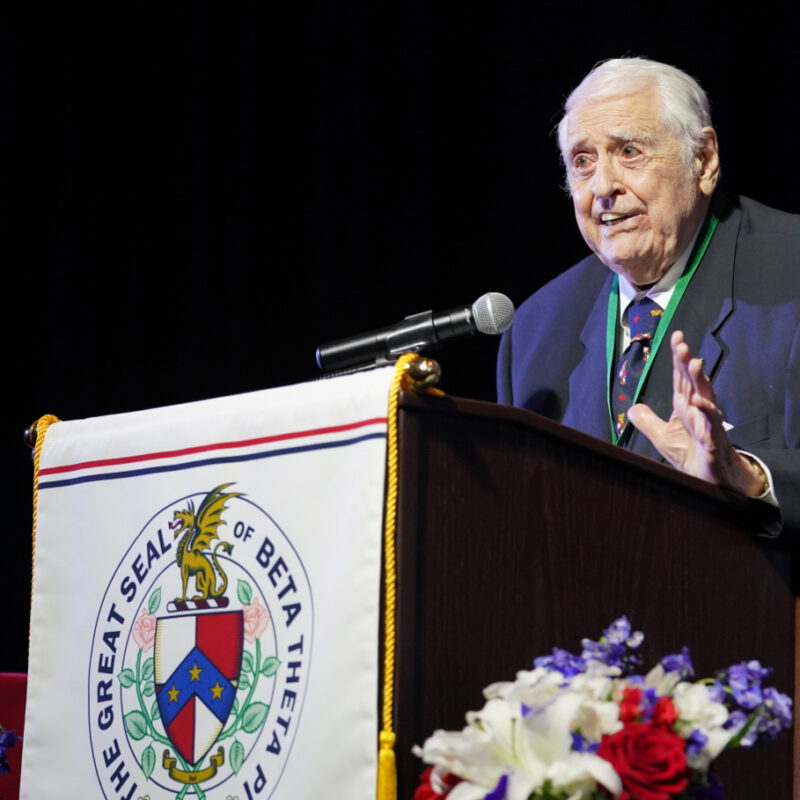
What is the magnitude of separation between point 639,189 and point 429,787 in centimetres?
153

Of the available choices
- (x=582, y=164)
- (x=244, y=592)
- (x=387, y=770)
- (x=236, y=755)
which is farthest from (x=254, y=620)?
(x=582, y=164)

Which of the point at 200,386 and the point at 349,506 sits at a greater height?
the point at 200,386

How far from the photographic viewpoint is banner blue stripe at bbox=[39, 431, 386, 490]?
4.73ft

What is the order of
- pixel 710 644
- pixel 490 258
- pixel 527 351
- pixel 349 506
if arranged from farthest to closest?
pixel 490 258 < pixel 527 351 < pixel 710 644 < pixel 349 506

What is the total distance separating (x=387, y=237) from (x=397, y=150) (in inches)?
10.1

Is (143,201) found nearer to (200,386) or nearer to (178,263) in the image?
(178,263)

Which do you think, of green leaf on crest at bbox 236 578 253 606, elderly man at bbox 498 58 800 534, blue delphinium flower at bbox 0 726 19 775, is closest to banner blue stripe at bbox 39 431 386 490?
green leaf on crest at bbox 236 578 253 606

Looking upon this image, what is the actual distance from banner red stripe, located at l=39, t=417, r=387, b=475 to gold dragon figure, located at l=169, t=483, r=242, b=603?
57 millimetres

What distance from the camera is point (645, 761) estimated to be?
3.85ft

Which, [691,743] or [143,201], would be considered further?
[143,201]

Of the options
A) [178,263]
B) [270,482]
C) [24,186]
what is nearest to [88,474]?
[270,482]

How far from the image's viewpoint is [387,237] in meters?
3.54

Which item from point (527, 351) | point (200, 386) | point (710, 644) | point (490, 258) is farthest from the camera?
point (200, 386)

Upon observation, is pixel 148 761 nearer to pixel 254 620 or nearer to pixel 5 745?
pixel 254 620
